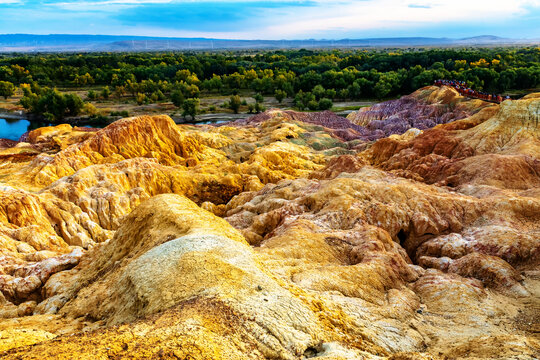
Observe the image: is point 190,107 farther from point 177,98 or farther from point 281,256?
point 281,256

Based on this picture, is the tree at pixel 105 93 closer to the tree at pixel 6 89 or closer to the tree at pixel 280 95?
the tree at pixel 6 89

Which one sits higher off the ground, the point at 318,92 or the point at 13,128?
the point at 318,92

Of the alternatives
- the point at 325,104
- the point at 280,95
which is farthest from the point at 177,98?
the point at 325,104

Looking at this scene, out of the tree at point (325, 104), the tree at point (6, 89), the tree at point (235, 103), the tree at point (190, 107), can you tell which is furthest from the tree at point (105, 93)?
the tree at point (325, 104)

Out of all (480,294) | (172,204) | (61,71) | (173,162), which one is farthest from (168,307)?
(61,71)

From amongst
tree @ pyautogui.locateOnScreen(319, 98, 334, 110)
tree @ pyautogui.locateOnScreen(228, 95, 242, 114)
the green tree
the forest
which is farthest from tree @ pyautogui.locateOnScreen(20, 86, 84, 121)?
tree @ pyautogui.locateOnScreen(319, 98, 334, 110)

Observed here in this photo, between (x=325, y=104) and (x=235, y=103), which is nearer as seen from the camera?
(x=325, y=104)
